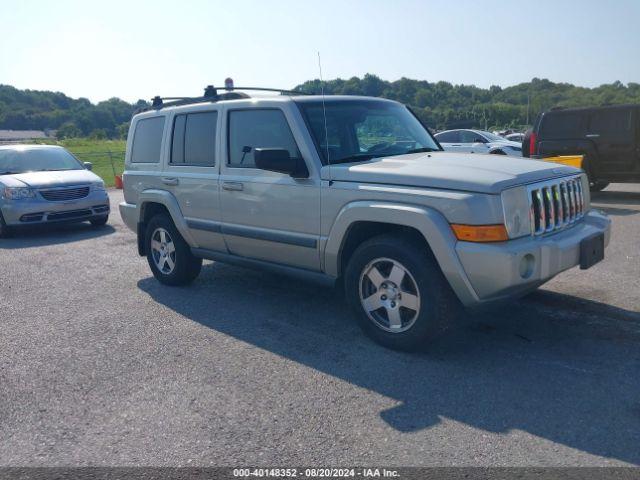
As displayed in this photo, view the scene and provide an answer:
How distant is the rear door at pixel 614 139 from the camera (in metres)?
12.1

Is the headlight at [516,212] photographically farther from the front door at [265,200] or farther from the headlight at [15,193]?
the headlight at [15,193]

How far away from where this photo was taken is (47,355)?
4.59m

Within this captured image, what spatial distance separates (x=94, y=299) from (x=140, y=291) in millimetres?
485

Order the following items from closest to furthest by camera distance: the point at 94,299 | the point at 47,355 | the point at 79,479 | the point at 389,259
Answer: the point at 79,479
the point at 389,259
the point at 47,355
the point at 94,299

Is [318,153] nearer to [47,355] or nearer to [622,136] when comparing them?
[47,355]

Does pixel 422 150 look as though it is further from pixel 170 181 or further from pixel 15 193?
pixel 15 193

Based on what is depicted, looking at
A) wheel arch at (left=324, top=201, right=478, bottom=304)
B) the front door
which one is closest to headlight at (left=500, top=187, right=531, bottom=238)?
wheel arch at (left=324, top=201, right=478, bottom=304)

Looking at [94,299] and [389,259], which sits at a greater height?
[389,259]

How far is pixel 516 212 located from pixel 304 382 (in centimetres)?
178

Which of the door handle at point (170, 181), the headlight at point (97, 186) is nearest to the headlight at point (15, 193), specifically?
the headlight at point (97, 186)

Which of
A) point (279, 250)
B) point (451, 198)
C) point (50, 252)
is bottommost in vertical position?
point (50, 252)

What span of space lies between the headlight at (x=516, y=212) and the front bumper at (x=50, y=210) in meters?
8.41

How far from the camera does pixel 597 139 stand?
41.1 ft

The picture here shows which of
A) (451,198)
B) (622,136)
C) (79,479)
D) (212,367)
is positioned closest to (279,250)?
(212,367)
